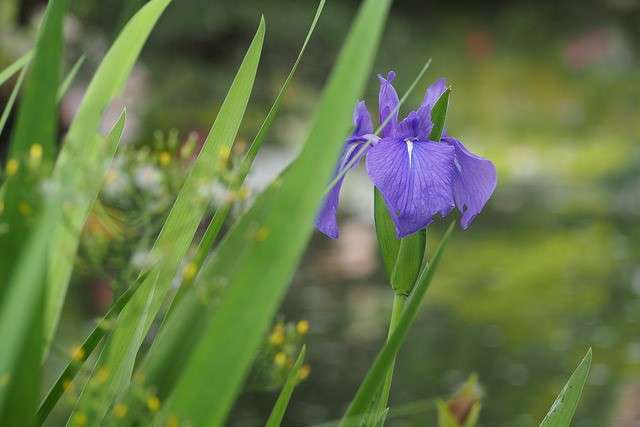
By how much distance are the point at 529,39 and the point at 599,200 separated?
1729 mm

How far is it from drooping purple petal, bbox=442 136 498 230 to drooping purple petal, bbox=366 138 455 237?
2 cm

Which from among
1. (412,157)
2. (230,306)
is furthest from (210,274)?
(412,157)

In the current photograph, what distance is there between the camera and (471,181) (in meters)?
0.54

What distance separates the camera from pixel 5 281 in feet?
1.12

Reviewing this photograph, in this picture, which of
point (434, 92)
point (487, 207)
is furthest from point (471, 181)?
point (487, 207)

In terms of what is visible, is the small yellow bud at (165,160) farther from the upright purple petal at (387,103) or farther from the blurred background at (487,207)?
the upright purple petal at (387,103)

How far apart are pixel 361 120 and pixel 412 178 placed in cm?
7

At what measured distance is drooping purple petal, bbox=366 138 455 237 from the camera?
49 centimetres

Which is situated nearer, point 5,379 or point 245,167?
point 5,379

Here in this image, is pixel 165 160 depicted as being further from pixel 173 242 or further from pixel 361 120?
pixel 361 120

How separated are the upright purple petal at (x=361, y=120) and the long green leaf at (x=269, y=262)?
21cm

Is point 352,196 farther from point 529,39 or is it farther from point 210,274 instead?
point 210,274

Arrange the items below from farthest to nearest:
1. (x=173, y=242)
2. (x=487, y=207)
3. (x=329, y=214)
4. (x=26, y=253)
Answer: (x=487, y=207), (x=329, y=214), (x=173, y=242), (x=26, y=253)

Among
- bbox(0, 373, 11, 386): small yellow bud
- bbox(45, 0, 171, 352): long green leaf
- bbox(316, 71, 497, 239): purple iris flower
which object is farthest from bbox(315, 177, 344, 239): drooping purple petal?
bbox(0, 373, 11, 386): small yellow bud
